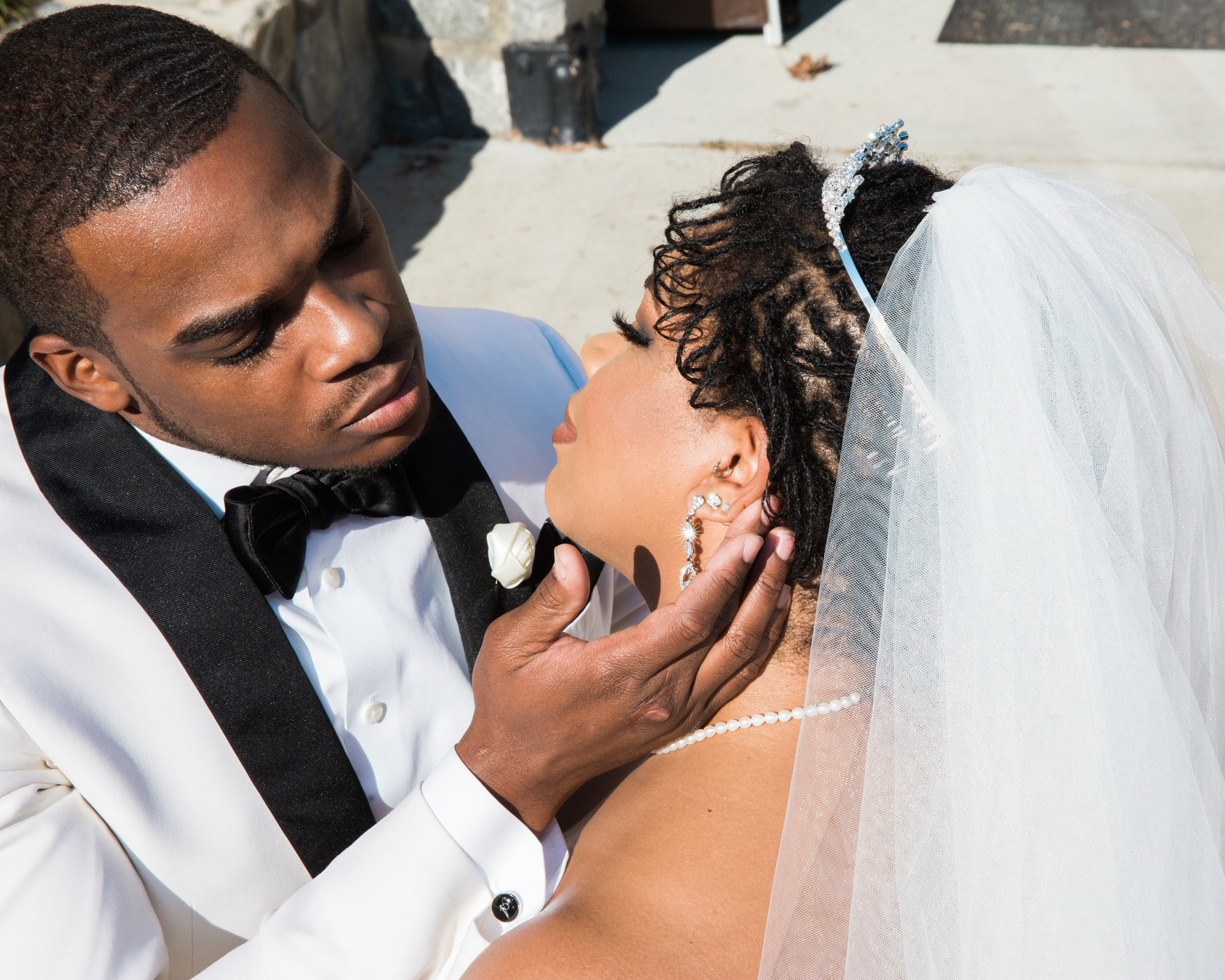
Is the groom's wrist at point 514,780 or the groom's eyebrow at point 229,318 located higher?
the groom's eyebrow at point 229,318

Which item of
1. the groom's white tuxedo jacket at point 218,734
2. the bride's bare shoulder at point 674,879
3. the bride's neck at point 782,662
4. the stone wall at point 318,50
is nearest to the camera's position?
the bride's bare shoulder at point 674,879

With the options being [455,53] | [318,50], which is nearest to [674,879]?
[318,50]

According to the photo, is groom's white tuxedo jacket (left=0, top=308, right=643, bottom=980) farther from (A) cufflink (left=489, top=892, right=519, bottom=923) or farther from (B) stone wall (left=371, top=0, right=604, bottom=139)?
(B) stone wall (left=371, top=0, right=604, bottom=139)

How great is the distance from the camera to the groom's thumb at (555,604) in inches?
57.8

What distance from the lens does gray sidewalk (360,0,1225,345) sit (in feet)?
16.4

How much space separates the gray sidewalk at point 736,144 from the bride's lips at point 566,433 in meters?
2.59

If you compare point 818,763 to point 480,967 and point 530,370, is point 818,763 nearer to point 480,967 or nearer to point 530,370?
point 480,967

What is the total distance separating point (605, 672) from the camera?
152 cm

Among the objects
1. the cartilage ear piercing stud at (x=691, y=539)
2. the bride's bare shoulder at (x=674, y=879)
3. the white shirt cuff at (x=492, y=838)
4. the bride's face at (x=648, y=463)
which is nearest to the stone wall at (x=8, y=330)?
the bride's face at (x=648, y=463)

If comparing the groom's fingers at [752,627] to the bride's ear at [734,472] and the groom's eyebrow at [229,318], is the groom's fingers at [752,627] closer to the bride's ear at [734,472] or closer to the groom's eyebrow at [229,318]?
the bride's ear at [734,472]

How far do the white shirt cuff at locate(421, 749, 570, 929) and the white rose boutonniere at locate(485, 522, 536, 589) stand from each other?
15.5 inches

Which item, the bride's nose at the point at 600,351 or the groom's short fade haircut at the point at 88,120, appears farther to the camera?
the bride's nose at the point at 600,351

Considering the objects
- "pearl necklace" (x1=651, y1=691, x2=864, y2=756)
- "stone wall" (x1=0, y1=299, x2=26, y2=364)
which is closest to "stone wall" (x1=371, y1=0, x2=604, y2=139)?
"stone wall" (x1=0, y1=299, x2=26, y2=364)

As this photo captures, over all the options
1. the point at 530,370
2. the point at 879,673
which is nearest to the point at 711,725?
the point at 879,673
